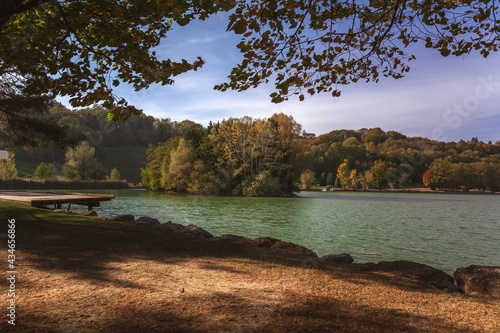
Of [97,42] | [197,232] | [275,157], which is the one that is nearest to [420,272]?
[197,232]

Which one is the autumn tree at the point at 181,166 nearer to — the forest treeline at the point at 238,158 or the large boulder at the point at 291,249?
the forest treeline at the point at 238,158

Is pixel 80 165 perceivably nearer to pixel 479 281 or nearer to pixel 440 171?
pixel 479 281

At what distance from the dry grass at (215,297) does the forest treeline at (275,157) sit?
35.3 feet

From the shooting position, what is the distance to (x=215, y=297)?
3893 millimetres

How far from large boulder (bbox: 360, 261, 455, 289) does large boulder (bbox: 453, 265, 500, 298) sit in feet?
0.76

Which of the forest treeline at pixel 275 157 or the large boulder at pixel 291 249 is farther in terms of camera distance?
the forest treeline at pixel 275 157

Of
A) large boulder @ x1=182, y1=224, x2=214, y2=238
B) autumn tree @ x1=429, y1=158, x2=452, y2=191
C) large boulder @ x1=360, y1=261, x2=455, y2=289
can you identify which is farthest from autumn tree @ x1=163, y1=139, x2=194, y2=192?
autumn tree @ x1=429, y1=158, x2=452, y2=191

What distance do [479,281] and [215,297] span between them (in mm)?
4598

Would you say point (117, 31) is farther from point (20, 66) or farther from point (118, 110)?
point (20, 66)

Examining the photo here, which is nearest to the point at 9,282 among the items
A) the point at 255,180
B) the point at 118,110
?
the point at 118,110

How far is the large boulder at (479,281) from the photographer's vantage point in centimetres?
483

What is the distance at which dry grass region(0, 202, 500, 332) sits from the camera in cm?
317

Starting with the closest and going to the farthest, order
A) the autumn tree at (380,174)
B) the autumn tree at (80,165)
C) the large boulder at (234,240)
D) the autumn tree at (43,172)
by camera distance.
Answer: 1. the large boulder at (234,240)
2. the autumn tree at (43,172)
3. the autumn tree at (80,165)
4. the autumn tree at (380,174)

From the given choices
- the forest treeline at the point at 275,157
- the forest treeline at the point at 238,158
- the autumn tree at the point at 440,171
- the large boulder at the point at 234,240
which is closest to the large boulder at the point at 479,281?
the large boulder at the point at 234,240
